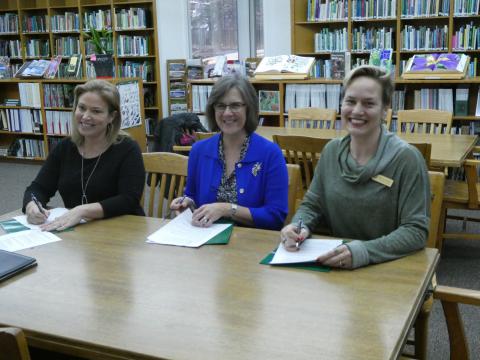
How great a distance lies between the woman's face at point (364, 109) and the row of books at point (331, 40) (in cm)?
466

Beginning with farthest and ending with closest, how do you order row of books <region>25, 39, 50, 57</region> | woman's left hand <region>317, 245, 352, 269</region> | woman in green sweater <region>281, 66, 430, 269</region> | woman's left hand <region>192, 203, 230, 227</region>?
row of books <region>25, 39, 50, 57</region> < woman's left hand <region>192, 203, 230, 227</region> < woman in green sweater <region>281, 66, 430, 269</region> < woman's left hand <region>317, 245, 352, 269</region>

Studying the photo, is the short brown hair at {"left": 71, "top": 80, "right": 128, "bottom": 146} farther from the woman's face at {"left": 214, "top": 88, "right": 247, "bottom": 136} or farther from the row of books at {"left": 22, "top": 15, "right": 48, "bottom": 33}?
the row of books at {"left": 22, "top": 15, "right": 48, "bottom": 33}

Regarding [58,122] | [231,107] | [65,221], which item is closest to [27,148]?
[58,122]

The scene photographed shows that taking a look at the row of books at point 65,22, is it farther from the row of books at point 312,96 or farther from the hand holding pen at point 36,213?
the hand holding pen at point 36,213

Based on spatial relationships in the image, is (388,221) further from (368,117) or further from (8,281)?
(8,281)

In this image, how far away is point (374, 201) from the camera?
1733mm

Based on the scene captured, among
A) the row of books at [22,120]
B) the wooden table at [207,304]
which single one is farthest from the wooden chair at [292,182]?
the row of books at [22,120]

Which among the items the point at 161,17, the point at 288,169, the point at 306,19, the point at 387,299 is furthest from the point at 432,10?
the point at 387,299

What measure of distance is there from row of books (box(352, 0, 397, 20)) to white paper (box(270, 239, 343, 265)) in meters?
4.83

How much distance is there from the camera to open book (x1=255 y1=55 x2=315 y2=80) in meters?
4.62

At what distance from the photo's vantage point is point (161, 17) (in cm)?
728

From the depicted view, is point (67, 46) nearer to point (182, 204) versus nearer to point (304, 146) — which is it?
point (304, 146)

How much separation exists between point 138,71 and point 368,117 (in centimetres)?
617

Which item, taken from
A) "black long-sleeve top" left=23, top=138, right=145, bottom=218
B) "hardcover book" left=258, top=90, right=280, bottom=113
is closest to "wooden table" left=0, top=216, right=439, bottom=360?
"black long-sleeve top" left=23, top=138, right=145, bottom=218
